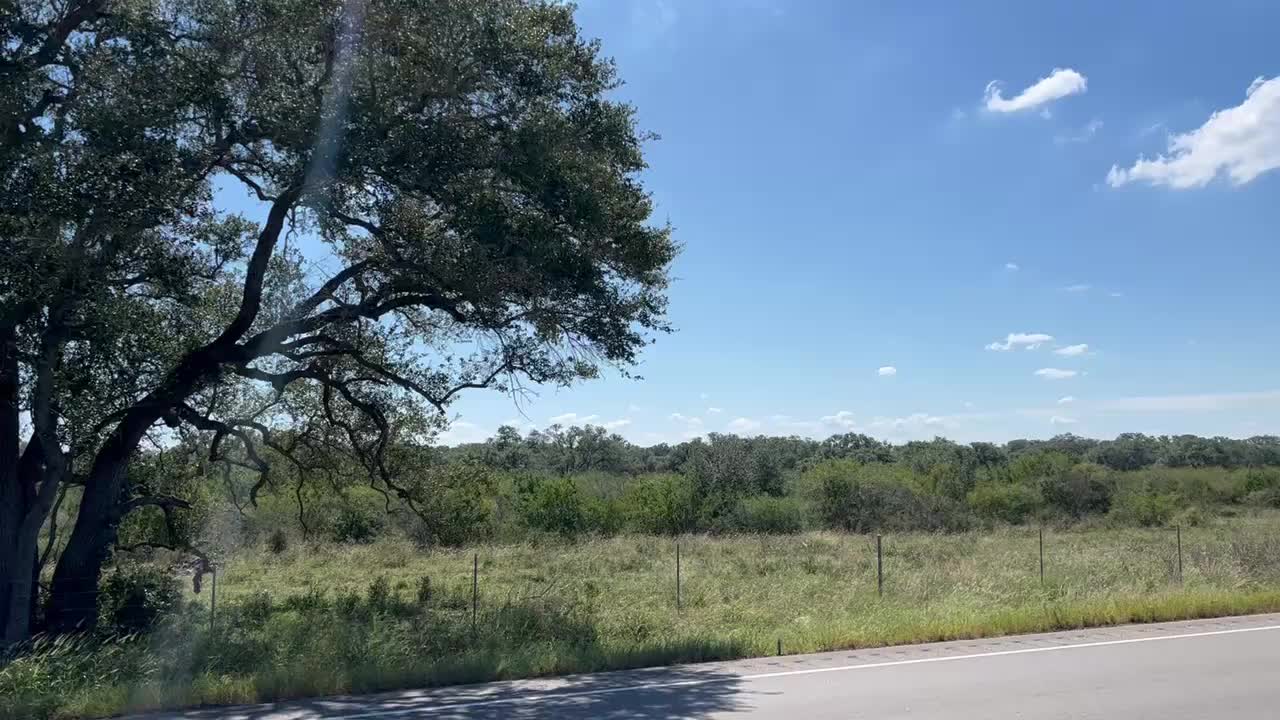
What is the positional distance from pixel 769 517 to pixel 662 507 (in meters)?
5.15

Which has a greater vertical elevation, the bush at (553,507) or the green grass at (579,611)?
the bush at (553,507)

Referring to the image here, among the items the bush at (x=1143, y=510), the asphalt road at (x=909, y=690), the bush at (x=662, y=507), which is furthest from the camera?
the bush at (x=1143, y=510)

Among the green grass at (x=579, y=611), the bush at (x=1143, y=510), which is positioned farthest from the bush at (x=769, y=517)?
the bush at (x=1143, y=510)

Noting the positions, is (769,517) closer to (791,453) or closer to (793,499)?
(793,499)

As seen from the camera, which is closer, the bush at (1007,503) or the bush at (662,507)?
the bush at (662,507)

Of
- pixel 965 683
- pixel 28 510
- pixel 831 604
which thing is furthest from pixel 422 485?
pixel 965 683

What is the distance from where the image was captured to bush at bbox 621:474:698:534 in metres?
44.7

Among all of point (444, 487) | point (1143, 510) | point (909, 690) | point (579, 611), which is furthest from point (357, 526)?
point (1143, 510)

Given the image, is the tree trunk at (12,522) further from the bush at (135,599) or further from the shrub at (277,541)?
the shrub at (277,541)

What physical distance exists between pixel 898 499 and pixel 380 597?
33.9m

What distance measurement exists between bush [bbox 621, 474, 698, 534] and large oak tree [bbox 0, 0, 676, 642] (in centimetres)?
3028

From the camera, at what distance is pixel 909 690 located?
9344 millimetres

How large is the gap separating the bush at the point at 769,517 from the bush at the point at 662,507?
2133 millimetres

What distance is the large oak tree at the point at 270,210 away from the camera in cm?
1123
